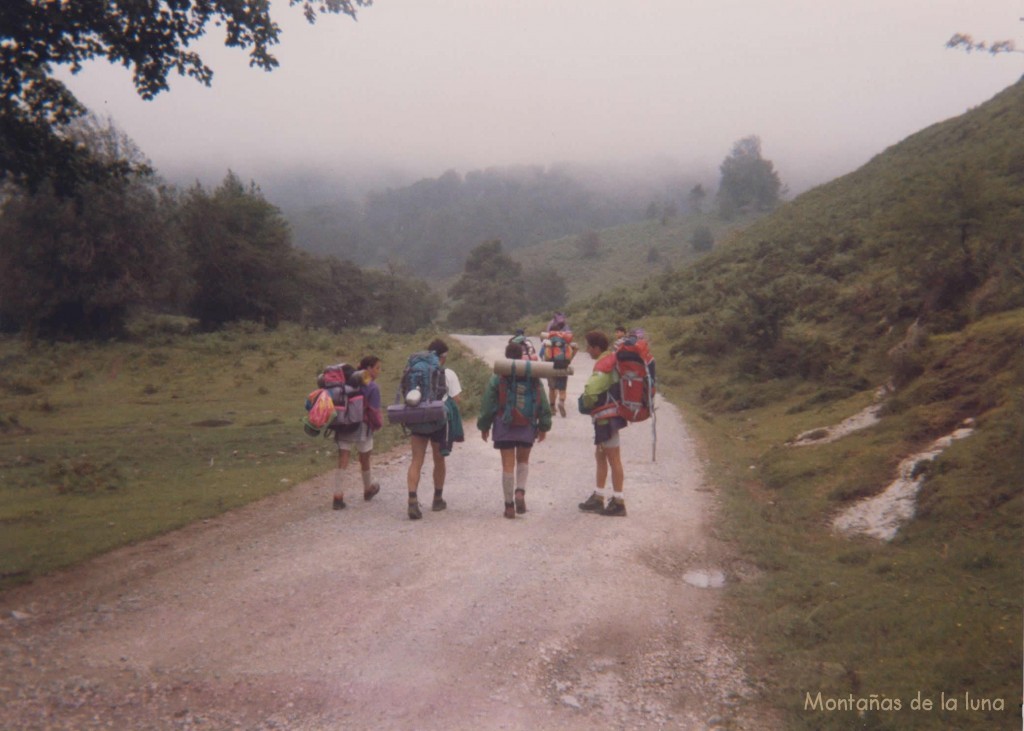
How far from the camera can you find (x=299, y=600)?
6223mm

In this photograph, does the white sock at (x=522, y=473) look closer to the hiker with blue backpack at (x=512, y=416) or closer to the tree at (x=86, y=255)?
the hiker with blue backpack at (x=512, y=416)

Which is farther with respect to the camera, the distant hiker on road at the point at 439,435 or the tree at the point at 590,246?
the tree at the point at 590,246

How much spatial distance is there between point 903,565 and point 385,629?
4.50 m

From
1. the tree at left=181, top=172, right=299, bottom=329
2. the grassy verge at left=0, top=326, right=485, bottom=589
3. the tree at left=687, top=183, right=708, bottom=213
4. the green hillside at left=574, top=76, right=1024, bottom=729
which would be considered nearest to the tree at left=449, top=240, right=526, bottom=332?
the tree at left=181, top=172, right=299, bottom=329

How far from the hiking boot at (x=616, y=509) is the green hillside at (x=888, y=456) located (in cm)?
125

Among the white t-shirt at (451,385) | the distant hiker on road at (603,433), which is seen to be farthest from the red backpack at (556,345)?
the white t-shirt at (451,385)

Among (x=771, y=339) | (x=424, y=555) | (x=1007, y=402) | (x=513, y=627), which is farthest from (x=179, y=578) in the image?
(x=771, y=339)

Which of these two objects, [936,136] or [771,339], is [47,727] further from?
[936,136]

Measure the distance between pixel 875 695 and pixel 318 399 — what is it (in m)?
6.56

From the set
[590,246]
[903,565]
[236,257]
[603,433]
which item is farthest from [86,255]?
[590,246]

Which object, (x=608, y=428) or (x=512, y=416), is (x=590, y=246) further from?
(x=512, y=416)

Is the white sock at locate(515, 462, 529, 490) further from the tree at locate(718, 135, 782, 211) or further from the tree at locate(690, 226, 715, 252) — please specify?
the tree at locate(718, 135, 782, 211)

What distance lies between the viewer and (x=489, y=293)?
251 ft

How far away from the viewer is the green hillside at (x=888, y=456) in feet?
15.6
